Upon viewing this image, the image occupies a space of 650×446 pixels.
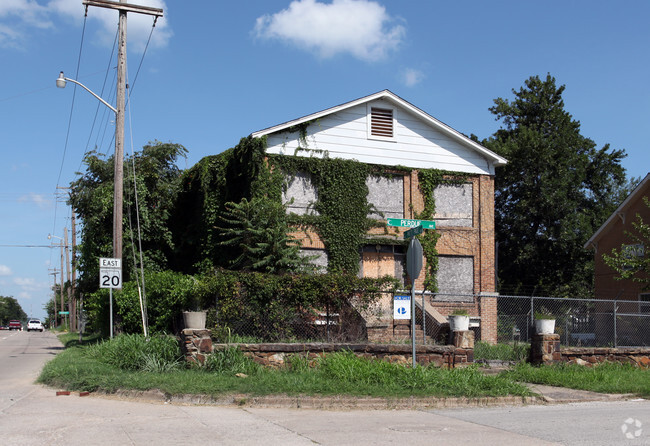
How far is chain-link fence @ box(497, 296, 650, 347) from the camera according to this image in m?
17.6

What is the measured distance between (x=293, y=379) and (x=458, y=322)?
4.84 metres

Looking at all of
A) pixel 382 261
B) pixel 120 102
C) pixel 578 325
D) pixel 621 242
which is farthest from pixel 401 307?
pixel 621 242

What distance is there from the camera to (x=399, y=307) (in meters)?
13.2

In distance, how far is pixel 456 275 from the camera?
80.1 ft

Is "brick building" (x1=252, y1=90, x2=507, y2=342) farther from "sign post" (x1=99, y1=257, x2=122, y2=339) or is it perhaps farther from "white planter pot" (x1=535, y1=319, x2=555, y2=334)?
"white planter pot" (x1=535, y1=319, x2=555, y2=334)

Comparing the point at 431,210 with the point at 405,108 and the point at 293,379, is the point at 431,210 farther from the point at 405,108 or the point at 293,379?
the point at 293,379

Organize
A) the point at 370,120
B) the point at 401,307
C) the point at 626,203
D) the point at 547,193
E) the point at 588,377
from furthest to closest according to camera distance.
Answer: the point at 547,193, the point at 626,203, the point at 370,120, the point at 588,377, the point at 401,307

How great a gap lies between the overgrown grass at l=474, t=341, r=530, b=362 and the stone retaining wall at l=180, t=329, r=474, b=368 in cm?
169

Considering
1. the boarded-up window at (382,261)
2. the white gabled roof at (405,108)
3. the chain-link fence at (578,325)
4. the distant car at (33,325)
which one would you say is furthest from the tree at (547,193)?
the distant car at (33,325)

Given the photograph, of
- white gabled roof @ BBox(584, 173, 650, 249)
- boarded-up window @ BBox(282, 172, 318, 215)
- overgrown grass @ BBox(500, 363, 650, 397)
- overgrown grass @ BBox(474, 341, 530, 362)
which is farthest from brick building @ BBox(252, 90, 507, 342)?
white gabled roof @ BBox(584, 173, 650, 249)

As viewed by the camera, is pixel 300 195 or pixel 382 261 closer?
pixel 300 195

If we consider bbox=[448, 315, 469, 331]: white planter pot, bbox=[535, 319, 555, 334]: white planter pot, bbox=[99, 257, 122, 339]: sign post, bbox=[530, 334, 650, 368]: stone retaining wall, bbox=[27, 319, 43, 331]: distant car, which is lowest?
bbox=[27, 319, 43, 331]: distant car

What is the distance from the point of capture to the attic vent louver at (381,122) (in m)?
24.2

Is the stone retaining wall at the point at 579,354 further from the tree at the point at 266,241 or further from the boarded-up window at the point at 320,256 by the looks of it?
the boarded-up window at the point at 320,256
